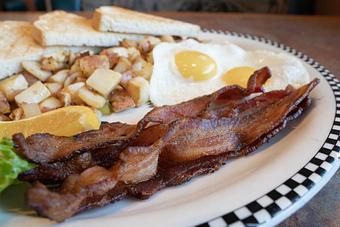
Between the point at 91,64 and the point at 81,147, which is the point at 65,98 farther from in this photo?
the point at 81,147

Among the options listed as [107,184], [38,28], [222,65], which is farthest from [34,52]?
[107,184]

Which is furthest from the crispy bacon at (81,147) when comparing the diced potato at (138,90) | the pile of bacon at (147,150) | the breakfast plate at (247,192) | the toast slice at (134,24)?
the toast slice at (134,24)

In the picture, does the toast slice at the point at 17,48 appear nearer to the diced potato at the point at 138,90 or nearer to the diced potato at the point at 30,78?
the diced potato at the point at 30,78

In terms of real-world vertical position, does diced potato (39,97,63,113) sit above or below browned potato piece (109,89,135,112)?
below

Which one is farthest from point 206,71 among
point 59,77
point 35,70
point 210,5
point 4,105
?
point 210,5

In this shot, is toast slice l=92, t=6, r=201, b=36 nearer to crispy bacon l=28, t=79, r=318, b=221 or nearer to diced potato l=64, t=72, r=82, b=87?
diced potato l=64, t=72, r=82, b=87

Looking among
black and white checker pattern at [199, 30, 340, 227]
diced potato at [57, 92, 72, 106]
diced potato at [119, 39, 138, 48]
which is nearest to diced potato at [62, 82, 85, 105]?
diced potato at [57, 92, 72, 106]

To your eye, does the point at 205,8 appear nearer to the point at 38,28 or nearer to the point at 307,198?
the point at 38,28
